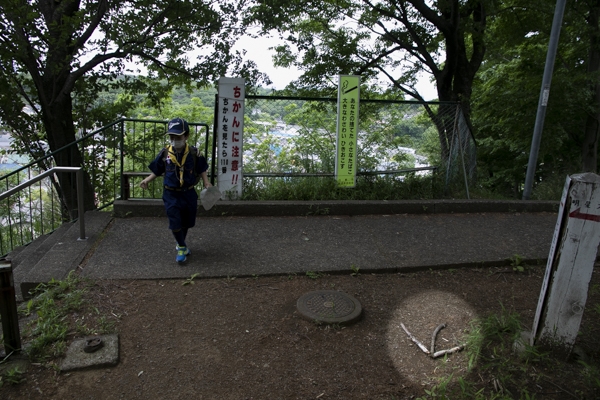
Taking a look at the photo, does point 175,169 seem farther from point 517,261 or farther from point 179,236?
point 517,261

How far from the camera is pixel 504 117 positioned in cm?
1260

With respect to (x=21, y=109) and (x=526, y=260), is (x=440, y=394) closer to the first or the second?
(x=526, y=260)

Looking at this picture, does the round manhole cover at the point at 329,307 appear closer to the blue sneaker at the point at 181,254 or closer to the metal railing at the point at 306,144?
the blue sneaker at the point at 181,254

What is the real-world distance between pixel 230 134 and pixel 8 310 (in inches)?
145

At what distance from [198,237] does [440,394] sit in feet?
11.2

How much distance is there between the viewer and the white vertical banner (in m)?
5.88

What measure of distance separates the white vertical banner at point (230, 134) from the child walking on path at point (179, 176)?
1.52 meters

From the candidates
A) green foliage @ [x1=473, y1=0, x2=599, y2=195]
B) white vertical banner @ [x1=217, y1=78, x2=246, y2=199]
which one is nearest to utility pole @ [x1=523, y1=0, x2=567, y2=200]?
green foliage @ [x1=473, y1=0, x2=599, y2=195]

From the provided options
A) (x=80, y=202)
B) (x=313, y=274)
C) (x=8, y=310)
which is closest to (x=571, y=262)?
(x=313, y=274)

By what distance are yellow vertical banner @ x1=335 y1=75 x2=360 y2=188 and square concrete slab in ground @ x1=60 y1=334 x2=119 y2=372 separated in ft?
14.1

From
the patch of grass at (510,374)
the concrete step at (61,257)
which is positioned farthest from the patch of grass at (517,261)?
the concrete step at (61,257)

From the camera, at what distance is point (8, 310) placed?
288cm

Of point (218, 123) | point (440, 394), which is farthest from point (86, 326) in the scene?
point (218, 123)

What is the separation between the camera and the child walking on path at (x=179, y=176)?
169 inches
